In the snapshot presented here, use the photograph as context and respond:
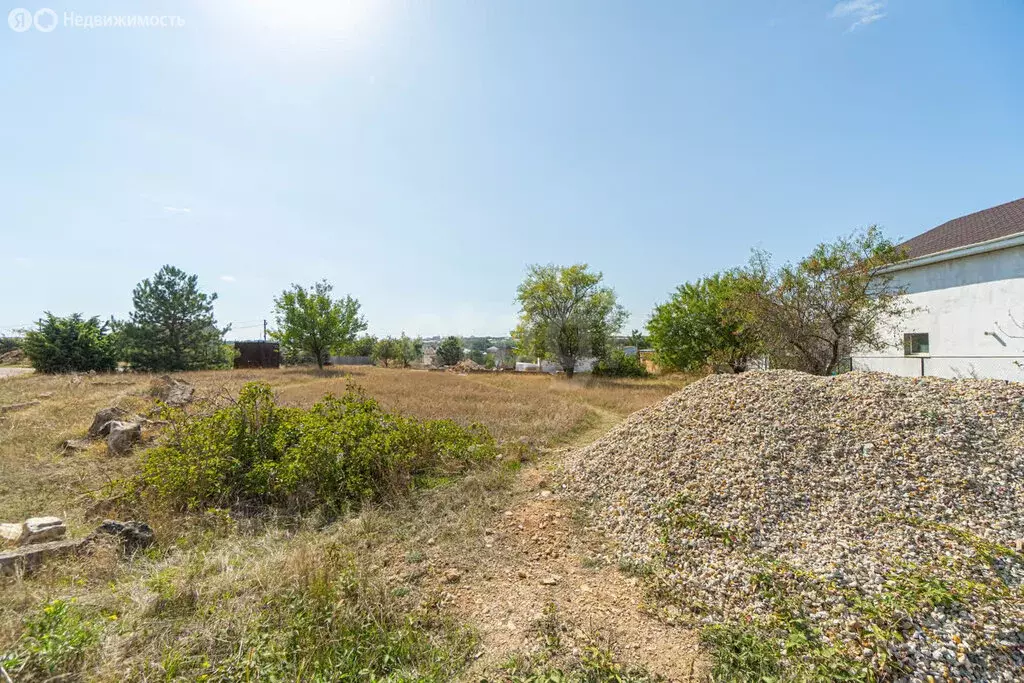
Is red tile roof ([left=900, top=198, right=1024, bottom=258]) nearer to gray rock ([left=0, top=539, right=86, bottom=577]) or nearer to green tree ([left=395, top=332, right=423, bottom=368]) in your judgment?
gray rock ([left=0, top=539, right=86, bottom=577])

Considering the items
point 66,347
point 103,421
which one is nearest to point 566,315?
point 103,421

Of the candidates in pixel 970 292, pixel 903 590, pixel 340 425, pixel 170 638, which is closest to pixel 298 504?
pixel 340 425

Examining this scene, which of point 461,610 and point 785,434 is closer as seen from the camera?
point 461,610

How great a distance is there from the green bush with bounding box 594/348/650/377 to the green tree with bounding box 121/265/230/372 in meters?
20.9

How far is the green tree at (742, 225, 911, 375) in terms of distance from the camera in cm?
1001

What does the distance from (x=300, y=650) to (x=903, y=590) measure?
11.2 ft

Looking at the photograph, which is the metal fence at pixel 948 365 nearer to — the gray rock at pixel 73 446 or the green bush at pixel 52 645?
the green bush at pixel 52 645

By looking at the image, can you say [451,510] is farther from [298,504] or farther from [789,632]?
[789,632]

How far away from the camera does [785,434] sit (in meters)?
4.41

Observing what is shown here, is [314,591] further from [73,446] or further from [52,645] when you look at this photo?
[73,446]

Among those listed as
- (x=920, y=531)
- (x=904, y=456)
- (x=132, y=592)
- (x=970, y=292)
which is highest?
(x=970, y=292)

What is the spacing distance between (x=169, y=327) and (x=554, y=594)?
25.6 m

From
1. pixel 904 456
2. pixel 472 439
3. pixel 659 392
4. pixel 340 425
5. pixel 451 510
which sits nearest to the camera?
pixel 904 456

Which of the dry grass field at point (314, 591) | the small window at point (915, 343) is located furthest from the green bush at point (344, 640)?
the small window at point (915, 343)
